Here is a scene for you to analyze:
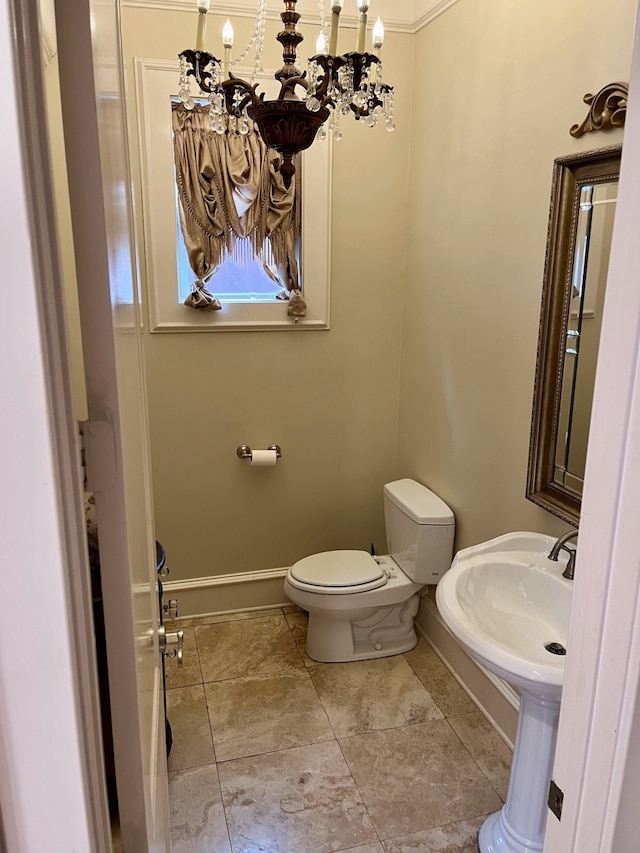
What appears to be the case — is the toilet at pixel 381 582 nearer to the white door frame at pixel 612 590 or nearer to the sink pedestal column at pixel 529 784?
the sink pedestal column at pixel 529 784

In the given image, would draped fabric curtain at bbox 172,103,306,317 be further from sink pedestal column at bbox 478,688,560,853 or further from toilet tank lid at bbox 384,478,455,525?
sink pedestal column at bbox 478,688,560,853

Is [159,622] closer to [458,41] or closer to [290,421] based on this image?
[290,421]

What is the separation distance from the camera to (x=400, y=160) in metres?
2.80

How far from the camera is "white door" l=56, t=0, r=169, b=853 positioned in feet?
2.06

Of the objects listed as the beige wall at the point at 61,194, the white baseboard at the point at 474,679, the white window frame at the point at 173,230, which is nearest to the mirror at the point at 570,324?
the white baseboard at the point at 474,679

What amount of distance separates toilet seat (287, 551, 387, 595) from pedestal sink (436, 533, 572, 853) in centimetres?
77

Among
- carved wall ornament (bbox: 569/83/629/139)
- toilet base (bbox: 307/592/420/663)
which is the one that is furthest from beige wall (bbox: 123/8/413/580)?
carved wall ornament (bbox: 569/83/629/139)

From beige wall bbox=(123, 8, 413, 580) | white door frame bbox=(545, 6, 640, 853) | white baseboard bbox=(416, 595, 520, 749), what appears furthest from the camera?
beige wall bbox=(123, 8, 413, 580)

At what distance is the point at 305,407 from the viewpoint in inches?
117

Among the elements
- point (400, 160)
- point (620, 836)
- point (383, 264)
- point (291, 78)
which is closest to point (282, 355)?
point (383, 264)

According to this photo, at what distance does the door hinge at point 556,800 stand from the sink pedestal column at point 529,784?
2.56 ft

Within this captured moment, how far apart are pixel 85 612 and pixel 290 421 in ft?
7.72

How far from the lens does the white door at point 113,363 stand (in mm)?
627

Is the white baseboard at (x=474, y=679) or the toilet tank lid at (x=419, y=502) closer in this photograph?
the white baseboard at (x=474, y=679)
